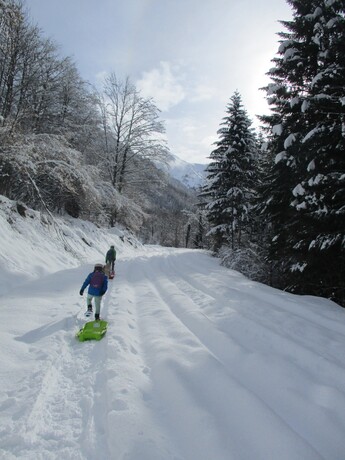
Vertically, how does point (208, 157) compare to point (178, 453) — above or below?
above

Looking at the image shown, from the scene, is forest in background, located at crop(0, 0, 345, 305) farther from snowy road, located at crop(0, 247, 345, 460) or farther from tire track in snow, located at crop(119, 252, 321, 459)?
tire track in snow, located at crop(119, 252, 321, 459)

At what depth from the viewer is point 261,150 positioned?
12172 mm

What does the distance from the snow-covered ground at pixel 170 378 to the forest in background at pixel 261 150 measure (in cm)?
250

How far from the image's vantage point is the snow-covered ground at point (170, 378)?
9.83 ft

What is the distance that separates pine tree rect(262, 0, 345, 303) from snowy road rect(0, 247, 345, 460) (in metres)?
2.22

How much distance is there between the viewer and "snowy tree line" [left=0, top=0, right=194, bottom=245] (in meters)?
11.0

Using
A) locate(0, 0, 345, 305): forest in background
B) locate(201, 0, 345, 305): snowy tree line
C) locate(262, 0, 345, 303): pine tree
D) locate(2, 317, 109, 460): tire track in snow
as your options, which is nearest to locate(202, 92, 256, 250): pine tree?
locate(0, 0, 345, 305): forest in background

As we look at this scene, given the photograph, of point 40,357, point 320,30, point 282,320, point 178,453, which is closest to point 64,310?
point 40,357

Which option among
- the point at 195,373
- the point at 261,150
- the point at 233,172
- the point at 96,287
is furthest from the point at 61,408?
the point at 233,172

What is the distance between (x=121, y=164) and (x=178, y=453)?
24962mm

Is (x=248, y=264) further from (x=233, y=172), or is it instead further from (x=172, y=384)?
(x=172, y=384)

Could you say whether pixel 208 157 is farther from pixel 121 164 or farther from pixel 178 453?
pixel 178 453

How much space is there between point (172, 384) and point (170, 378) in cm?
14

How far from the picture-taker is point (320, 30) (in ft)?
31.8
